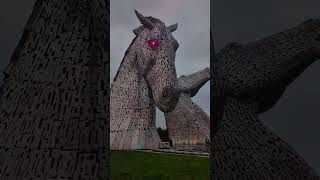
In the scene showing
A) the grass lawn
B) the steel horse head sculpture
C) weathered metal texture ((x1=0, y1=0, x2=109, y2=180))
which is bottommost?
the grass lawn

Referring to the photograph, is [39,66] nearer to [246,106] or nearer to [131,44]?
[246,106]

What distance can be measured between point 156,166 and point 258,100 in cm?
773

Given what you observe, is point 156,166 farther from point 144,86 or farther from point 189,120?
point 189,120

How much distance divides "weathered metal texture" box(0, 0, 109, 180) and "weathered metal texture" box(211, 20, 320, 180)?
166 cm

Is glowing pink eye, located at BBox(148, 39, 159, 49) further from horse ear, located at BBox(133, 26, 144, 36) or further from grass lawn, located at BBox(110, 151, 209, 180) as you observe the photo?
grass lawn, located at BBox(110, 151, 209, 180)

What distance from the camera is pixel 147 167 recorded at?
39.5ft

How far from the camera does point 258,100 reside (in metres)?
4.97

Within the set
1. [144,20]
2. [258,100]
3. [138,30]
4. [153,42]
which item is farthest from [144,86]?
[258,100]

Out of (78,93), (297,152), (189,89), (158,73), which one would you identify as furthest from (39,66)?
(189,89)

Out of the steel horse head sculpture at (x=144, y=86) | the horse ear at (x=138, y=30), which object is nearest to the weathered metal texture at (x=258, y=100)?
the steel horse head sculpture at (x=144, y=86)

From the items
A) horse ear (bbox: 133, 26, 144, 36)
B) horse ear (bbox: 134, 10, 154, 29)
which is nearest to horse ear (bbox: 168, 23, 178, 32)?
horse ear (bbox: 134, 10, 154, 29)

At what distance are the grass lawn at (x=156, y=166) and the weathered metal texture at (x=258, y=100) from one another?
16.2 feet

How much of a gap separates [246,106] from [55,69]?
7.34 ft

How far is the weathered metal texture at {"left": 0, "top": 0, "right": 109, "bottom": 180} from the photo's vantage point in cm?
336
